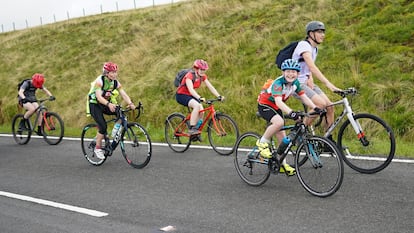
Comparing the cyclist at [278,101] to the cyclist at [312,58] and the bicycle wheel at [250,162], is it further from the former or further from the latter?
the cyclist at [312,58]

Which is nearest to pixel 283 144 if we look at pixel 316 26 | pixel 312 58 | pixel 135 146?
pixel 312 58

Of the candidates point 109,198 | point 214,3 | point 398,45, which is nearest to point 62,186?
point 109,198

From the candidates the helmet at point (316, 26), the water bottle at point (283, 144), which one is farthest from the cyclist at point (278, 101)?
the helmet at point (316, 26)

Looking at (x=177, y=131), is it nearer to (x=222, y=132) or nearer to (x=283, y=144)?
(x=222, y=132)

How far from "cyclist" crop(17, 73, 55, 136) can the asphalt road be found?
3.63 metres

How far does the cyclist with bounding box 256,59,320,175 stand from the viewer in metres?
5.82

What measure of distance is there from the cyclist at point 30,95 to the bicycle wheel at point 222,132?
5143 mm

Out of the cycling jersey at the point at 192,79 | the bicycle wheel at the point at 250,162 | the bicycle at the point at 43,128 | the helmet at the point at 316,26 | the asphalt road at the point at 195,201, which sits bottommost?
the asphalt road at the point at 195,201

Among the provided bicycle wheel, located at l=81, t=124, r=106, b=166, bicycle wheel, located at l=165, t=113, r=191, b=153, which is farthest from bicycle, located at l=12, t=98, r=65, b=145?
bicycle wheel, located at l=165, t=113, r=191, b=153

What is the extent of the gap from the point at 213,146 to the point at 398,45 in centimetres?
687

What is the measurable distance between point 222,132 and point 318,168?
3.34 m

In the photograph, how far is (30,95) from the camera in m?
12.0

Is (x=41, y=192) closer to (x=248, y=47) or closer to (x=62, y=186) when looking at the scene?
(x=62, y=186)

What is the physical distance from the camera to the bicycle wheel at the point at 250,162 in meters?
6.34
